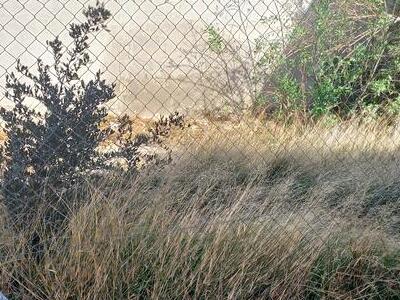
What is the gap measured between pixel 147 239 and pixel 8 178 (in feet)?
2.44

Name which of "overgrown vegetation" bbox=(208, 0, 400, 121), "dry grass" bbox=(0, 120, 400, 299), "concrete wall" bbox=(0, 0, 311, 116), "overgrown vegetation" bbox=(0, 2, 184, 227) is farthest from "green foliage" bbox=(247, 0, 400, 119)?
"overgrown vegetation" bbox=(0, 2, 184, 227)

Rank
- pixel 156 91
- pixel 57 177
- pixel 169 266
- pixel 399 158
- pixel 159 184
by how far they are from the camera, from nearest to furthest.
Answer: pixel 169 266 < pixel 57 177 < pixel 159 184 < pixel 399 158 < pixel 156 91

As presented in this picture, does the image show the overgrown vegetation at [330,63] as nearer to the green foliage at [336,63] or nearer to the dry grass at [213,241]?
the green foliage at [336,63]

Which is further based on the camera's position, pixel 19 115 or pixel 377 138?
pixel 377 138

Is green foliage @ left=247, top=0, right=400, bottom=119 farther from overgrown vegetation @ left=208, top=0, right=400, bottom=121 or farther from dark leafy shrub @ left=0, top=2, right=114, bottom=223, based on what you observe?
dark leafy shrub @ left=0, top=2, right=114, bottom=223

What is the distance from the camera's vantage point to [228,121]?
216 inches

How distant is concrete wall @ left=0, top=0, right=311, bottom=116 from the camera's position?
5879 mm

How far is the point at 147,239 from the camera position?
289cm

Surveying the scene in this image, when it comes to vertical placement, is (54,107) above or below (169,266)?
above

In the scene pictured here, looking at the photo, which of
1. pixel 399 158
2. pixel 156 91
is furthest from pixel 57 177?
pixel 156 91

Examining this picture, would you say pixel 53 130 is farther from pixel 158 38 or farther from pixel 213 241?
pixel 158 38

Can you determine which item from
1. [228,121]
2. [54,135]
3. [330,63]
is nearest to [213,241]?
[54,135]

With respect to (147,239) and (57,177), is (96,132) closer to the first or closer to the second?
(57,177)

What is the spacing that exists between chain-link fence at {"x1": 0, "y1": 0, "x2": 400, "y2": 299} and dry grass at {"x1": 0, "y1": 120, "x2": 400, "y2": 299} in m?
0.02
